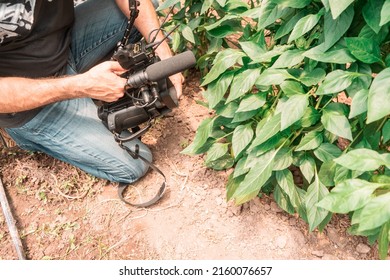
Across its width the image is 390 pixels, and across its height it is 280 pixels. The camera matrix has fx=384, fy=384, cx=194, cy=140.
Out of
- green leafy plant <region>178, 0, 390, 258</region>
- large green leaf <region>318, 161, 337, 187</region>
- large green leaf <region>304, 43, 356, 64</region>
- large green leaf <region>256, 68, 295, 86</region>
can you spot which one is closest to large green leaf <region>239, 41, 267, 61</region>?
green leafy plant <region>178, 0, 390, 258</region>

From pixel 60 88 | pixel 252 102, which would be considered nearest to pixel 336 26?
pixel 252 102

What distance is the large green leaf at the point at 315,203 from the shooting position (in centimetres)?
132

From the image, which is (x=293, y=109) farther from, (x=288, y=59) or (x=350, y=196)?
(x=350, y=196)

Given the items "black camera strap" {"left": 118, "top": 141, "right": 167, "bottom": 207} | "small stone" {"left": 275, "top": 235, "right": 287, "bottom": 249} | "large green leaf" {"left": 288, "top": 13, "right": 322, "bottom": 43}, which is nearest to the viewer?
"large green leaf" {"left": 288, "top": 13, "right": 322, "bottom": 43}

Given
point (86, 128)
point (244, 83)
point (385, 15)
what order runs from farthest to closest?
point (86, 128) → point (244, 83) → point (385, 15)

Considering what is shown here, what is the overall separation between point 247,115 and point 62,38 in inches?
41.2

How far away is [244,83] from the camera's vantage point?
1.35m

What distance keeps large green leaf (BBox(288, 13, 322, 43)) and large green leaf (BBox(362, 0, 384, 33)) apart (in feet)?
0.44

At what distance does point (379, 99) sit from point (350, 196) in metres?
0.27

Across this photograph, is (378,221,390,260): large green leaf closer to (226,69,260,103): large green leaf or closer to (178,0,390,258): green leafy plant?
(178,0,390,258): green leafy plant

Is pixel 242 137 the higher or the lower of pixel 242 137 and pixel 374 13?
the lower

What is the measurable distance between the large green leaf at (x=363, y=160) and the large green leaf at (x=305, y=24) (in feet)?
1.29

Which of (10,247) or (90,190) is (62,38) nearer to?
(90,190)

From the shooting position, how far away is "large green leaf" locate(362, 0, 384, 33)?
3.43ft
